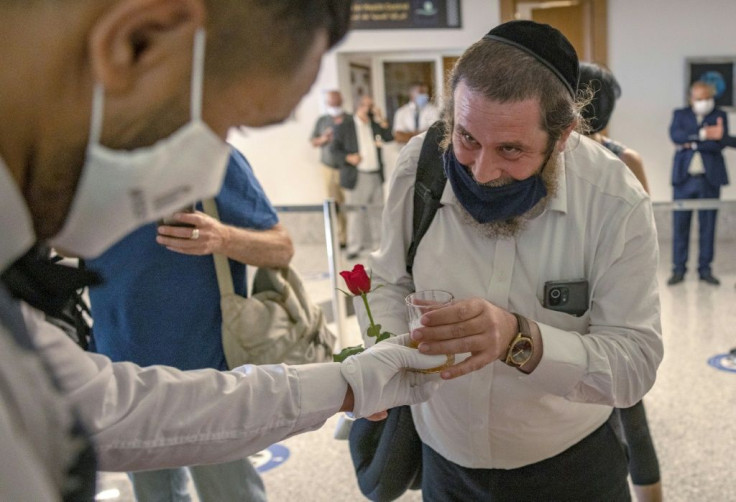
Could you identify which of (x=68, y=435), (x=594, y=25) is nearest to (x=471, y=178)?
(x=68, y=435)

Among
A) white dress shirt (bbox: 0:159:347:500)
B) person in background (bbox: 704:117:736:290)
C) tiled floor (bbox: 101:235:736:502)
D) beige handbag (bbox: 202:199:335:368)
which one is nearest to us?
white dress shirt (bbox: 0:159:347:500)

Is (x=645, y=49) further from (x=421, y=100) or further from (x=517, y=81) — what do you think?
(x=517, y=81)

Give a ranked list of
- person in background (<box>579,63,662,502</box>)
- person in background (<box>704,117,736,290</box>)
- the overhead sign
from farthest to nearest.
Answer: the overhead sign
person in background (<box>704,117,736,290</box>)
person in background (<box>579,63,662,502</box>)

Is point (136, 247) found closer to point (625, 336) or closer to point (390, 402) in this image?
point (390, 402)

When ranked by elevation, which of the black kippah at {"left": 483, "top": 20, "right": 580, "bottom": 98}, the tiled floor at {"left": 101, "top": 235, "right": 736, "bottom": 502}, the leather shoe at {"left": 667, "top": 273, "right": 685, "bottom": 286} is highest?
the black kippah at {"left": 483, "top": 20, "right": 580, "bottom": 98}

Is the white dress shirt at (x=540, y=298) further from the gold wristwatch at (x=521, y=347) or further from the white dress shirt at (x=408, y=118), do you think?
the white dress shirt at (x=408, y=118)

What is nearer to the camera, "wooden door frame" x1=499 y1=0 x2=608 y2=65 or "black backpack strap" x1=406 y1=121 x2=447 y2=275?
"black backpack strap" x1=406 y1=121 x2=447 y2=275

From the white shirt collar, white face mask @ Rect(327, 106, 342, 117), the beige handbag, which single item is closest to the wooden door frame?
white face mask @ Rect(327, 106, 342, 117)

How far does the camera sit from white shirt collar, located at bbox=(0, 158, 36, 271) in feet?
1.83

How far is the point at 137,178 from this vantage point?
62cm

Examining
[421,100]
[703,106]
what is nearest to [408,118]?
[421,100]

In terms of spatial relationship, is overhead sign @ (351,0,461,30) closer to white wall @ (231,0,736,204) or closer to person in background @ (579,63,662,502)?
white wall @ (231,0,736,204)

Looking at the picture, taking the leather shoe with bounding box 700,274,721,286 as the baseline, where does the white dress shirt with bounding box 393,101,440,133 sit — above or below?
above

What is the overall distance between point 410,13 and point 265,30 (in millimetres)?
8934
